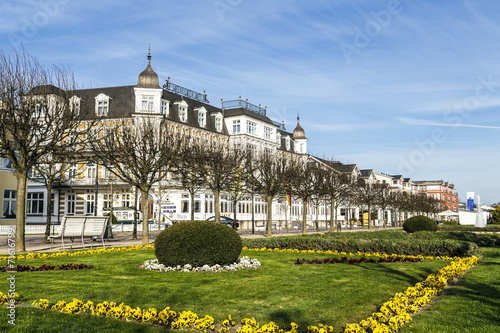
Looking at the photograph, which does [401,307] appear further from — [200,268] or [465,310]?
[200,268]

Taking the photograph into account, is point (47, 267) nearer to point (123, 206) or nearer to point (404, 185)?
point (123, 206)

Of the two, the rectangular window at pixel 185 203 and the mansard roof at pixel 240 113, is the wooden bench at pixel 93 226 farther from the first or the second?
the mansard roof at pixel 240 113

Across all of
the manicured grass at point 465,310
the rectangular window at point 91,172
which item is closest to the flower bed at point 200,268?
the manicured grass at point 465,310

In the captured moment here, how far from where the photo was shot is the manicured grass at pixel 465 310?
6564mm

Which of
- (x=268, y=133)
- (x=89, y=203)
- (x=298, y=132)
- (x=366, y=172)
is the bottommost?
(x=89, y=203)

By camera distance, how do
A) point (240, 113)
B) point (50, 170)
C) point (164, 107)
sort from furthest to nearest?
point (240, 113) → point (164, 107) → point (50, 170)

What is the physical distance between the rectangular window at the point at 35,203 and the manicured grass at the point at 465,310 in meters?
47.4

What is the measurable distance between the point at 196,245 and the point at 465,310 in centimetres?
695

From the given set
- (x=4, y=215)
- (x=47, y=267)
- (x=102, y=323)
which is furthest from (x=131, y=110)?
(x=102, y=323)

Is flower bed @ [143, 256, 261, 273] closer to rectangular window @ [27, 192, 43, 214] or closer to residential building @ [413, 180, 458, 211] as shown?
rectangular window @ [27, 192, 43, 214]

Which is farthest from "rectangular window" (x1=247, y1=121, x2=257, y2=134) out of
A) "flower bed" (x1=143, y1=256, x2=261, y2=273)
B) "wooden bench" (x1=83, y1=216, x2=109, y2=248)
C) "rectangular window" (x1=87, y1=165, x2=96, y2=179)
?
"flower bed" (x1=143, y1=256, x2=261, y2=273)

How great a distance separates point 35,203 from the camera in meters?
48.7

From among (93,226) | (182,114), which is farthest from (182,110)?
(93,226)

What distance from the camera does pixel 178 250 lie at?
40.0 feet
